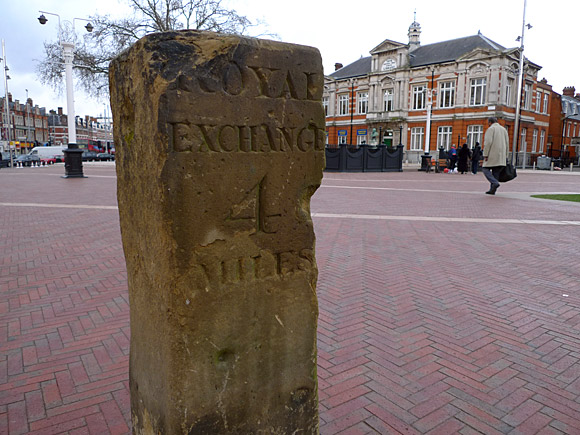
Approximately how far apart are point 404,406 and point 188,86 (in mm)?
2180

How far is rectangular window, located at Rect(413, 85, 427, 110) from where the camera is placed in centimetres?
4375

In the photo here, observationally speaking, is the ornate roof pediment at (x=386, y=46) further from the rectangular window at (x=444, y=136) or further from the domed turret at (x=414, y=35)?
the rectangular window at (x=444, y=136)

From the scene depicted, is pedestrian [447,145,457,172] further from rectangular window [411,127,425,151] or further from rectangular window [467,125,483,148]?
rectangular window [411,127,425,151]

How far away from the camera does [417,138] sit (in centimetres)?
4497

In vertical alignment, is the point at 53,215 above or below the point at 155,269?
below

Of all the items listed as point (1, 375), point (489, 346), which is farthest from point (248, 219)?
point (489, 346)

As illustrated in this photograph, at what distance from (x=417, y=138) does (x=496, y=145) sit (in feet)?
115

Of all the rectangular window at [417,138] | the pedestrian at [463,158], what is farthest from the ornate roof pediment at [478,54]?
the pedestrian at [463,158]

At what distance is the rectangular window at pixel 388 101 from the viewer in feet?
151

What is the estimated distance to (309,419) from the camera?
214 cm

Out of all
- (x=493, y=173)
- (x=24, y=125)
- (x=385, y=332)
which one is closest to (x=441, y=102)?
(x=493, y=173)

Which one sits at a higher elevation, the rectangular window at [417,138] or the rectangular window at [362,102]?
the rectangular window at [362,102]

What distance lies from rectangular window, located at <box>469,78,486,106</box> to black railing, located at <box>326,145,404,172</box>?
17.7 m

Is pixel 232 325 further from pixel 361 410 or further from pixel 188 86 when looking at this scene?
pixel 361 410
